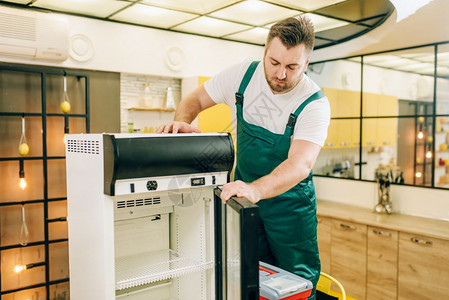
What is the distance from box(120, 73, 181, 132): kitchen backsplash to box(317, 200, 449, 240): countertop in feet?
7.33

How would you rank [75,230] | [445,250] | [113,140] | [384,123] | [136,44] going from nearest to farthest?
[113,140]
[75,230]
[445,250]
[136,44]
[384,123]

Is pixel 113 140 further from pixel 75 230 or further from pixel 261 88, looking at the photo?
Result: pixel 261 88

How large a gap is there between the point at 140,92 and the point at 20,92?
1.22 m

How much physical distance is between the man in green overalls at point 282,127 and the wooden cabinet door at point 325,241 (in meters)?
2.53

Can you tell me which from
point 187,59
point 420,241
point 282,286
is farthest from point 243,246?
point 187,59

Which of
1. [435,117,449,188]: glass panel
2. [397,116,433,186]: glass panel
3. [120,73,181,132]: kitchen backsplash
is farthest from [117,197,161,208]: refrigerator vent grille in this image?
[397,116,433,186]: glass panel

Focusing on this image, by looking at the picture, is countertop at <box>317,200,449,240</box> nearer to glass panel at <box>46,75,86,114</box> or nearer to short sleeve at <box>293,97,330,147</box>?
short sleeve at <box>293,97,330,147</box>

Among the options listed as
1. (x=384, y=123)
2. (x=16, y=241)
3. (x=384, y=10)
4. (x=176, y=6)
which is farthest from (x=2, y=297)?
(x=384, y=123)

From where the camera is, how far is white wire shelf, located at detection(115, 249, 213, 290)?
1366 mm

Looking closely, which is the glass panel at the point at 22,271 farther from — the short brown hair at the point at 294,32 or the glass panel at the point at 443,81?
the glass panel at the point at 443,81

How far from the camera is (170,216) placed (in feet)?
5.86

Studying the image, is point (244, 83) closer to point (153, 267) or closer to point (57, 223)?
point (153, 267)

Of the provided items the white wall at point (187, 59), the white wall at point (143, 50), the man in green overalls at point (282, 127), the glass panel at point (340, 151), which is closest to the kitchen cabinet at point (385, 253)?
the white wall at point (187, 59)

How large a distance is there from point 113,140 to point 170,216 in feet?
2.19
